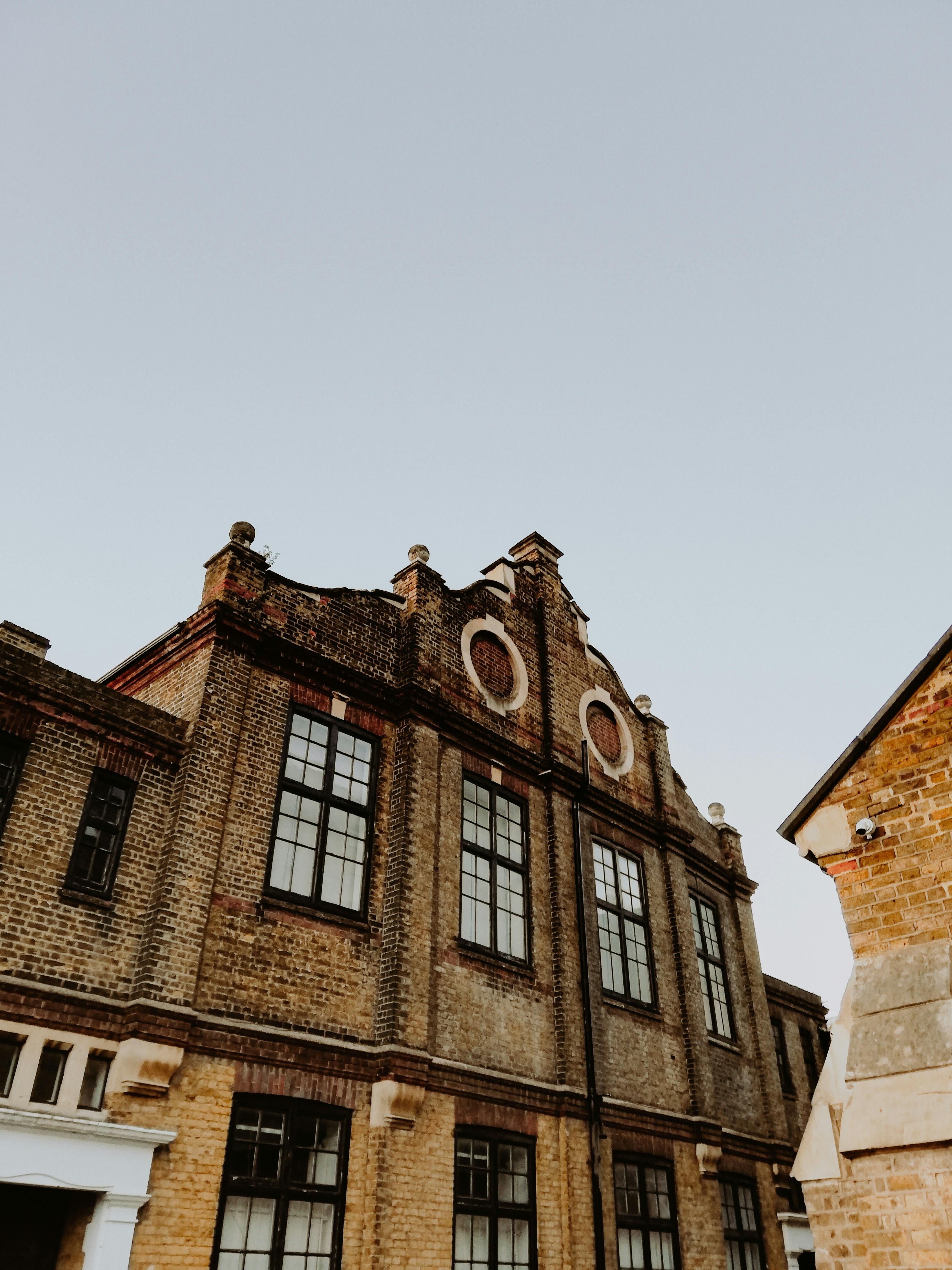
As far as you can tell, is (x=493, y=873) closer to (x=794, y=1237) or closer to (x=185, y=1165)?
(x=185, y=1165)

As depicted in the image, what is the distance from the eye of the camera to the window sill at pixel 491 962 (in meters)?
12.1

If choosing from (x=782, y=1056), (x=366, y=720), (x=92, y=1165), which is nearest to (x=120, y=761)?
(x=366, y=720)

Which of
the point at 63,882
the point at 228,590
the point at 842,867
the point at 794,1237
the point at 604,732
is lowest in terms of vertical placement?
the point at 794,1237

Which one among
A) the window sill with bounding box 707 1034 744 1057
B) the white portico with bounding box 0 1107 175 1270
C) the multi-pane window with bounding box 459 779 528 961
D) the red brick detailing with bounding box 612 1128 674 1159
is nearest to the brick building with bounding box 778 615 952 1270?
the white portico with bounding box 0 1107 175 1270

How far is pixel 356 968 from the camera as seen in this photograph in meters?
10.9

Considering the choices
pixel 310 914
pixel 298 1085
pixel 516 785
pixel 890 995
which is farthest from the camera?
pixel 516 785

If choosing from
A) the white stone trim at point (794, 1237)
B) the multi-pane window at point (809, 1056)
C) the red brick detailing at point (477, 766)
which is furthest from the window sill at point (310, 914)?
the multi-pane window at point (809, 1056)

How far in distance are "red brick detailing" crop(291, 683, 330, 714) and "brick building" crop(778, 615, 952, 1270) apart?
6.53 m

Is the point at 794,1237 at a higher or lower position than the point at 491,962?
lower

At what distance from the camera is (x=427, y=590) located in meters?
14.4

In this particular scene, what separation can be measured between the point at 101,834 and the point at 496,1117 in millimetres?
5955

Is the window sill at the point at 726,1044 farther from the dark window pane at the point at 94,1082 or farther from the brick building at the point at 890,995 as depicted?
the dark window pane at the point at 94,1082

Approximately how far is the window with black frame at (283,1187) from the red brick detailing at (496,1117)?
162 cm

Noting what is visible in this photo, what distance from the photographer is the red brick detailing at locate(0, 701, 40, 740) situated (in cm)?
927
